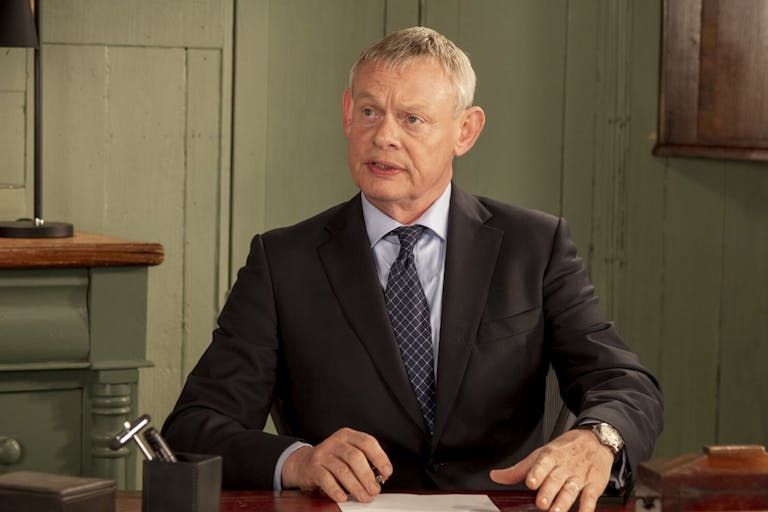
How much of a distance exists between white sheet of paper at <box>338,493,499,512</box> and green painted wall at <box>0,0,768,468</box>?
1822 mm

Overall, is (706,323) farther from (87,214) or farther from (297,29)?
(87,214)

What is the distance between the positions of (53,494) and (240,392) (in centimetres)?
75

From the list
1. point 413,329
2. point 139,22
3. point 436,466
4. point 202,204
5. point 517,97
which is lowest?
point 436,466

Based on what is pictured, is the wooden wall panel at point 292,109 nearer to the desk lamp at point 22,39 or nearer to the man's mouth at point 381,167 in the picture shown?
the desk lamp at point 22,39

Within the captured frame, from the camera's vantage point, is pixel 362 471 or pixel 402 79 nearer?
pixel 362 471

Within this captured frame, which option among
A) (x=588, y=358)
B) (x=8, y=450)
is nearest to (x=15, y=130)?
(x=8, y=450)

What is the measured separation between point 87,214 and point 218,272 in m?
0.40

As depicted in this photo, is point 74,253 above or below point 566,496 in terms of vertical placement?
above

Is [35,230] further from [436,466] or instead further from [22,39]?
[436,466]

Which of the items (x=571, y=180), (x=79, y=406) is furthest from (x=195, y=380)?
(x=571, y=180)

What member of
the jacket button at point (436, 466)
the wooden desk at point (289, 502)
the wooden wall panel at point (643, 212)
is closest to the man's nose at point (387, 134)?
the jacket button at point (436, 466)

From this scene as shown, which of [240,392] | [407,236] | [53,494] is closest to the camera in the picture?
[53,494]

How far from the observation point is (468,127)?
8.11 ft

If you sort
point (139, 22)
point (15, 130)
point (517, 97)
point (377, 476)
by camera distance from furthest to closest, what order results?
point (517, 97) → point (139, 22) → point (15, 130) → point (377, 476)
